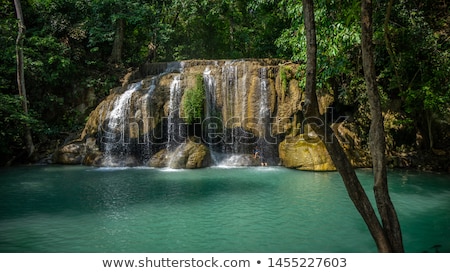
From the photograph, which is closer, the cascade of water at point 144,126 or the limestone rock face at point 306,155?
the limestone rock face at point 306,155

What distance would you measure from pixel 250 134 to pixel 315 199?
6657 millimetres

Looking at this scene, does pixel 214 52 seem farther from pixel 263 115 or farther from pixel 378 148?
pixel 378 148

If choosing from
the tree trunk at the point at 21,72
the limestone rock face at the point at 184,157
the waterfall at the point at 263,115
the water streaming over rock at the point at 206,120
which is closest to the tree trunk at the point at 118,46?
the water streaming over rock at the point at 206,120

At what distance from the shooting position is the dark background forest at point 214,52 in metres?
10.4

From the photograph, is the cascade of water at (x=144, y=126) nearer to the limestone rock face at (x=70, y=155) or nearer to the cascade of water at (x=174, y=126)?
the cascade of water at (x=174, y=126)

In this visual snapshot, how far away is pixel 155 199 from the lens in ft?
28.2

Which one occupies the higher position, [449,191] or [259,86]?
[259,86]

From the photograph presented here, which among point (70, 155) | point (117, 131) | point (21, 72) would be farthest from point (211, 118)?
point (21, 72)

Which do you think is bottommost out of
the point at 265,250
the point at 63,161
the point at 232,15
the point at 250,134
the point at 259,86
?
the point at 265,250

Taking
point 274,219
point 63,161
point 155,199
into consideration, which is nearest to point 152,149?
point 63,161

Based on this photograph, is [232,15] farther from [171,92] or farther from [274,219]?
[274,219]

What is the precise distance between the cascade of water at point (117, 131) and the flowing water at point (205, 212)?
8.61 ft

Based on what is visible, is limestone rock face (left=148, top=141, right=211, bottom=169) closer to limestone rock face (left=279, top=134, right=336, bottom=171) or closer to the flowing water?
the flowing water

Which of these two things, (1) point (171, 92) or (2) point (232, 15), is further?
(2) point (232, 15)
